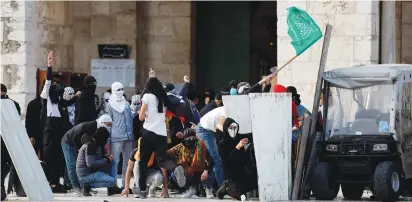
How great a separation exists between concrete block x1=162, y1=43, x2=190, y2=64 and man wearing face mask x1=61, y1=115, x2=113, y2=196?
872 centimetres

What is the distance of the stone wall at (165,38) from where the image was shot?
2986 centimetres

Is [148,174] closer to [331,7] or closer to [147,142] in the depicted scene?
[147,142]

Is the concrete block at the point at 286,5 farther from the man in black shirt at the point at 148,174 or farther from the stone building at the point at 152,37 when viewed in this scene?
the man in black shirt at the point at 148,174

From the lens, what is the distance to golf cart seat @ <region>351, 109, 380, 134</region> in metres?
20.2

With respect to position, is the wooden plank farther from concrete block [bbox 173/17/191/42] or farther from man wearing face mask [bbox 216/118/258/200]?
concrete block [bbox 173/17/191/42]

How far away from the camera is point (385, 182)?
63.8 feet

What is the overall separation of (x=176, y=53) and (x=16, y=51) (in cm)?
507

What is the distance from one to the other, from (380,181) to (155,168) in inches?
134

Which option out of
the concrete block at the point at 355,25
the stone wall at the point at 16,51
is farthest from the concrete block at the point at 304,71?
the stone wall at the point at 16,51

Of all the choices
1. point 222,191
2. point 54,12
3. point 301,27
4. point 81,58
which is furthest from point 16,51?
point 222,191

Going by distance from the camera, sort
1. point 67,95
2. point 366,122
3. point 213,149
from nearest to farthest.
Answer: point 366,122, point 213,149, point 67,95

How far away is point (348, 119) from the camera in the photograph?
67.3 feet

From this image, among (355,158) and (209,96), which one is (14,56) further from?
(355,158)

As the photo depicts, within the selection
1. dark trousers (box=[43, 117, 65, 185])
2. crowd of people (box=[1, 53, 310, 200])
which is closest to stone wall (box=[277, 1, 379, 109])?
crowd of people (box=[1, 53, 310, 200])
